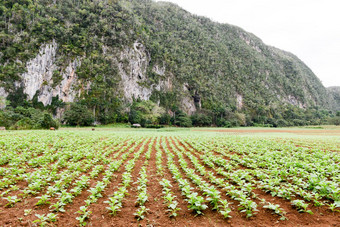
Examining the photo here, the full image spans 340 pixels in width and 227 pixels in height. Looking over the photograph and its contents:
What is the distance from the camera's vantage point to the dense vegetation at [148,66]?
257ft

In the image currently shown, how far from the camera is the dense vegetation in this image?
257ft

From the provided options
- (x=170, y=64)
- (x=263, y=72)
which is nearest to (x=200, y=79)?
(x=170, y=64)

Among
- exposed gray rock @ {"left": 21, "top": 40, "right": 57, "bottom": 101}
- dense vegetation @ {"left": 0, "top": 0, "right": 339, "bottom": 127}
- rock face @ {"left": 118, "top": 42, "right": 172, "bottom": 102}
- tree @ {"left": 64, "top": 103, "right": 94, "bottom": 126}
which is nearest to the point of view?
tree @ {"left": 64, "top": 103, "right": 94, "bottom": 126}

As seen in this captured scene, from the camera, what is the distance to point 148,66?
116688mm

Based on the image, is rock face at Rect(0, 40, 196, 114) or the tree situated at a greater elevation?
rock face at Rect(0, 40, 196, 114)

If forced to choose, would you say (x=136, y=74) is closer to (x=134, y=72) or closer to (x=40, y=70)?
(x=134, y=72)

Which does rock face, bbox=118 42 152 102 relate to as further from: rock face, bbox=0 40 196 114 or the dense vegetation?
the dense vegetation

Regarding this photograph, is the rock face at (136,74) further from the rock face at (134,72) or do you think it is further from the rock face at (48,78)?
the rock face at (48,78)

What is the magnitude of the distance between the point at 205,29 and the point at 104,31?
440 ft

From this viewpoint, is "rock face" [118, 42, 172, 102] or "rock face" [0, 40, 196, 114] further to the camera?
"rock face" [118, 42, 172, 102]

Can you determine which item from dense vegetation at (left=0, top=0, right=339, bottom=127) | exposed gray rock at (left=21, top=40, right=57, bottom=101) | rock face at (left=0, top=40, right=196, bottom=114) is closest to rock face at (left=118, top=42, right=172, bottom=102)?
rock face at (left=0, top=40, right=196, bottom=114)

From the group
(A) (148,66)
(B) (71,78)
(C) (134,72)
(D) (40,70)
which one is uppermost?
(A) (148,66)

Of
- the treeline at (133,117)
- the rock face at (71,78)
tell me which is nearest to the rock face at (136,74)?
the rock face at (71,78)

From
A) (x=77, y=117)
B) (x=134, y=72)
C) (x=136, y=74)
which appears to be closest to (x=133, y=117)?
(x=77, y=117)
